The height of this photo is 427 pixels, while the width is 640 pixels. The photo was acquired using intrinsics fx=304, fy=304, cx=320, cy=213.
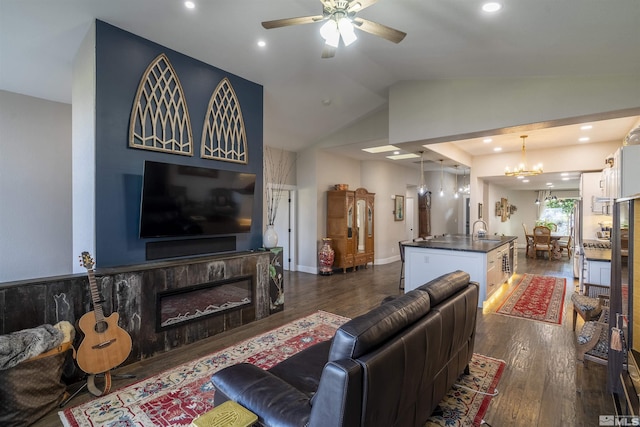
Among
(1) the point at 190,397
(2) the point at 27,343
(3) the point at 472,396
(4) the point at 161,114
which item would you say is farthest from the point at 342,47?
(2) the point at 27,343

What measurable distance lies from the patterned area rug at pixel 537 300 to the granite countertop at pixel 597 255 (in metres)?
0.90

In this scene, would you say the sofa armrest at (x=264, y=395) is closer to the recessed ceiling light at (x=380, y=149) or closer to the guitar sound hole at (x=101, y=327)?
the guitar sound hole at (x=101, y=327)

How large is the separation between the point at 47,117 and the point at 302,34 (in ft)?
11.7

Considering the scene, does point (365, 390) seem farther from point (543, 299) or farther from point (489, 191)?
point (489, 191)

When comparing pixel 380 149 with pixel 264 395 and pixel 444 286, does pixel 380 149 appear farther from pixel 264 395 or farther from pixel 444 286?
pixel 264 395

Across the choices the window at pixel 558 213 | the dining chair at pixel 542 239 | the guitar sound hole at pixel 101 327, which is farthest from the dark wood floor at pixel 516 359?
the window at pixel 558 213

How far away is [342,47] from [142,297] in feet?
12.0

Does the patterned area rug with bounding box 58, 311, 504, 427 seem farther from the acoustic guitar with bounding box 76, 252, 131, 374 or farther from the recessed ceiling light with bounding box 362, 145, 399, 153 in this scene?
the recessed ceiling light with bounding box 362, 145, 399, 153

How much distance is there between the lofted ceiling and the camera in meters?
2.61

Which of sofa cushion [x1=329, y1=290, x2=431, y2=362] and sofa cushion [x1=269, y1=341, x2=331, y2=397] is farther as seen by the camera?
sofa cushion [x1=269, y1=341, x2=331, y2=397]

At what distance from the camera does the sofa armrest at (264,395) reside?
4.54ft

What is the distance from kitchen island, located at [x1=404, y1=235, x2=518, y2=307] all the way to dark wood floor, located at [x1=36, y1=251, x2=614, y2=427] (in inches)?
22.7

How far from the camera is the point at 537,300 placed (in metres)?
4.95

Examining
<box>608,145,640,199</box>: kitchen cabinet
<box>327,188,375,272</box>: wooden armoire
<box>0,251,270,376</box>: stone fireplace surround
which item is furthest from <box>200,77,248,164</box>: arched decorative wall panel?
<box>608,145,640,199</box>: kitchen cabinet
